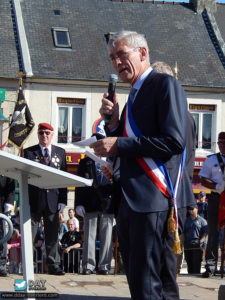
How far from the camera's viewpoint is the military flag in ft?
58.5

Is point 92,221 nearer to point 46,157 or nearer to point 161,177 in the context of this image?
point 46,157

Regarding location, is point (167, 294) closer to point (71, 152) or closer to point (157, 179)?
point (157, 179)

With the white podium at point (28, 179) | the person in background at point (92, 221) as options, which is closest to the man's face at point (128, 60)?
the white podium at point (28, 179)

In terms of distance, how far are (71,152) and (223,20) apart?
10.9 meters

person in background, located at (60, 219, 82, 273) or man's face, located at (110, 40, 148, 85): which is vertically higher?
man's face, located at (110, 40, 148, 85)

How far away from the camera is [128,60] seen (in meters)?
4.07

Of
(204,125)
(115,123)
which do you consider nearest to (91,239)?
(115,123)

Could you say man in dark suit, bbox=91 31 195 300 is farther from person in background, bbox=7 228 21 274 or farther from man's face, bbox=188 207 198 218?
man's face, bbox=188 207 198 218

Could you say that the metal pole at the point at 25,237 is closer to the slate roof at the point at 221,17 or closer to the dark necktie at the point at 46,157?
the dark necktie at the point at 46,157

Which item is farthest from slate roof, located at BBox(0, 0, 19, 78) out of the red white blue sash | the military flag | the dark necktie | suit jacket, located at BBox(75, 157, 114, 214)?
the red white blue sash

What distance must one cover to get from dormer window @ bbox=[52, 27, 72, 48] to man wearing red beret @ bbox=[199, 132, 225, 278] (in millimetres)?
22448

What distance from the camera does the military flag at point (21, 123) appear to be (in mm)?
17828

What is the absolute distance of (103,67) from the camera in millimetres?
30312

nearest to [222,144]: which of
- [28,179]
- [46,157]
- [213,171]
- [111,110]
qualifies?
[213,171]
